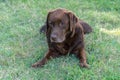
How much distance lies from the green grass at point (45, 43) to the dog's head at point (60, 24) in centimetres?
36

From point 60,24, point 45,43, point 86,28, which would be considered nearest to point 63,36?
point 60,24

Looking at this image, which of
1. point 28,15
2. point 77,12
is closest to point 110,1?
point 77,12

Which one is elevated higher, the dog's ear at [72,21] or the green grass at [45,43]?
the dog's ear at [72,21]

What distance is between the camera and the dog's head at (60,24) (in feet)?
14.0

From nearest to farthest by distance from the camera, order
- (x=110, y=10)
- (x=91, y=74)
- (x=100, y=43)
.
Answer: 1. (x=91, y=74)
2. (x=100, y=43)
3. (x=110, y=10)

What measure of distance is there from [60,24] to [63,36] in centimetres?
18

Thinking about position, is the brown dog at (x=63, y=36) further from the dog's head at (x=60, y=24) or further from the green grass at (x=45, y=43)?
the green grass at (x=45, y=43)

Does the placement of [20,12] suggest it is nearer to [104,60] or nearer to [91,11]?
[91,11]

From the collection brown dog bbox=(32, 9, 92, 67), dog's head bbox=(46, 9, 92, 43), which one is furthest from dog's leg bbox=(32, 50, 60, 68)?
dog's head bbox=(46, 9, 92, 43)

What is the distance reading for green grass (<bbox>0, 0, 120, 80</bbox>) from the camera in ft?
13.8

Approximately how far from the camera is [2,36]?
5297 mm

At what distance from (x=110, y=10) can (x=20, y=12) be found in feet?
5.84

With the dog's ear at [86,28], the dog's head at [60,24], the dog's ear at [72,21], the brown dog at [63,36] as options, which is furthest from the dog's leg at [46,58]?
the dog's ear at [86,28]

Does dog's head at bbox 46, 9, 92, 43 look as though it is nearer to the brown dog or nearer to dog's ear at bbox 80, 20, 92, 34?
the brown dog
